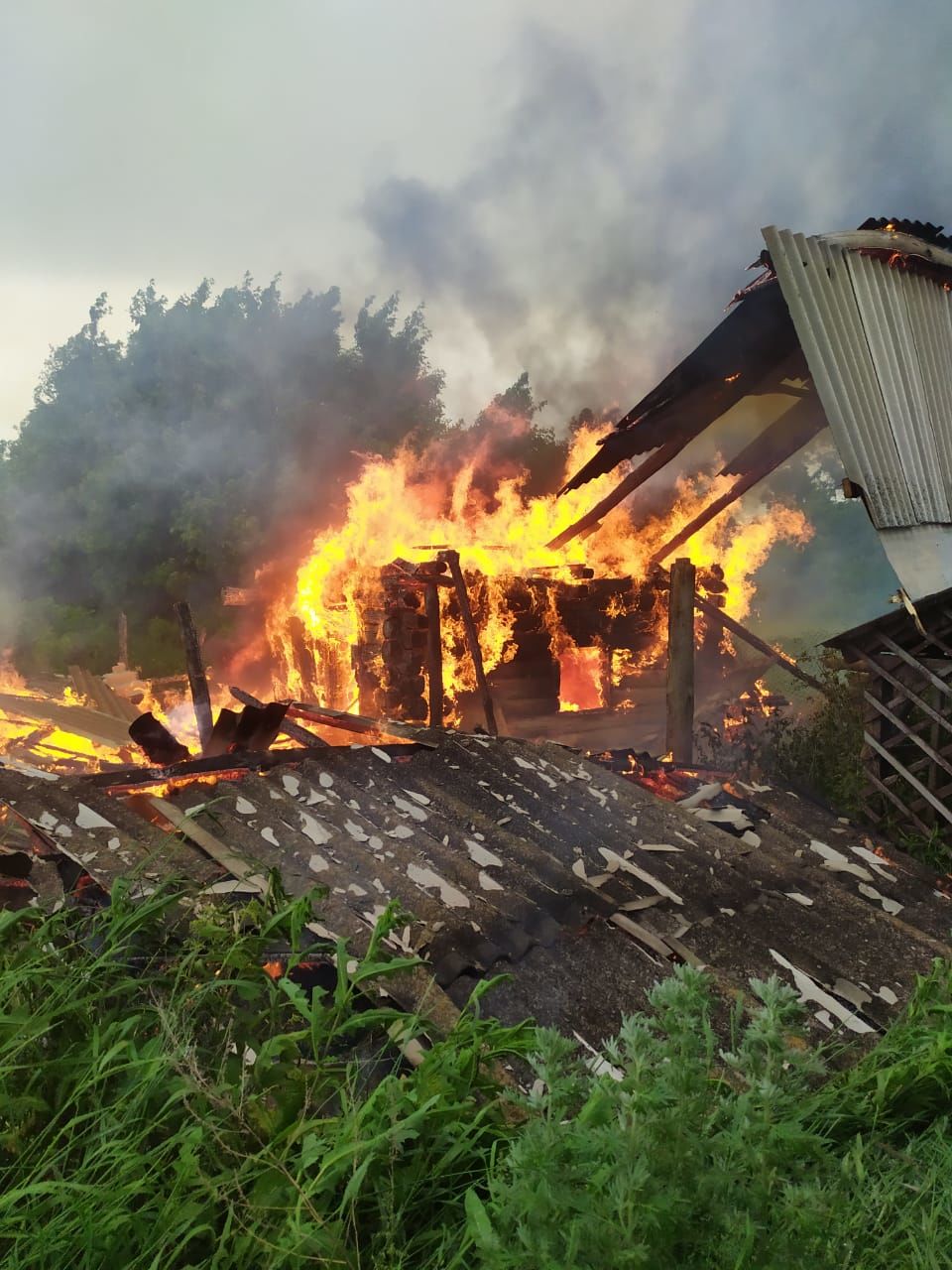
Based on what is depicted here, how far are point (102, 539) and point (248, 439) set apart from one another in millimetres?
5950

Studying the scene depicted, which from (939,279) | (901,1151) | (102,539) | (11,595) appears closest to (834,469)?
(939,279)

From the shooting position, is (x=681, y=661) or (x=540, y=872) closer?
(x=540, y=872)

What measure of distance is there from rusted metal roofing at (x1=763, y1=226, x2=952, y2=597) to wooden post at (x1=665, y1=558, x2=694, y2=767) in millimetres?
2648

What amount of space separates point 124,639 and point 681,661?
20.1 meters

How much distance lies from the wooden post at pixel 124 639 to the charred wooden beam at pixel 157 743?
19032mm

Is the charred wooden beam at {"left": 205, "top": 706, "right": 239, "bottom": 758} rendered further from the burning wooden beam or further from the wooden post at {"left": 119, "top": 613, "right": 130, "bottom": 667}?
the wooden post at {"left": 119, "top": 613, "right": 130, "bottom": 667}

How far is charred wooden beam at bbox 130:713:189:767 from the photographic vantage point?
20.7 ft

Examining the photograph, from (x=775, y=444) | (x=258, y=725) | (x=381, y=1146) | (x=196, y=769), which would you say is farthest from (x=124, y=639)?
(x=381, y=1146)

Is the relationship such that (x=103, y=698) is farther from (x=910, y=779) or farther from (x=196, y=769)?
(x=910, y=779)

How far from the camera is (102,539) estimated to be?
87.5 feet

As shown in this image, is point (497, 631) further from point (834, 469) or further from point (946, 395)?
point (834, 469)

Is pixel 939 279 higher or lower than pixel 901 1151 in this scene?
higher

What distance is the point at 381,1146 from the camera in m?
2.17

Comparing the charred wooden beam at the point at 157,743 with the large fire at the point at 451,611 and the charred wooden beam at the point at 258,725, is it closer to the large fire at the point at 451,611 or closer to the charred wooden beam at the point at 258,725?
the charred wooden beam at the point at 258,725
